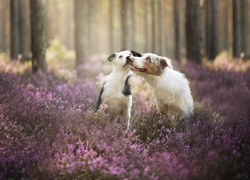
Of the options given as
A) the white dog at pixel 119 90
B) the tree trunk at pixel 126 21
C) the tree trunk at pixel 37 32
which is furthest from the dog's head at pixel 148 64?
the tree trunk at pixel 126 21

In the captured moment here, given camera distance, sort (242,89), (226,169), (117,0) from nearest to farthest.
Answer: (226,169)
(242,89)
(117,0)

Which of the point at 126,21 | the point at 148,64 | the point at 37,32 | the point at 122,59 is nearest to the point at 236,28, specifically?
the point at 126,21

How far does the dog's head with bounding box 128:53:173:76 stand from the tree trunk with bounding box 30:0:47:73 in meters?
5.40

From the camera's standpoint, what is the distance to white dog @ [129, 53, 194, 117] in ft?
22.9

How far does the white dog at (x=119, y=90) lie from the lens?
7.05 meters

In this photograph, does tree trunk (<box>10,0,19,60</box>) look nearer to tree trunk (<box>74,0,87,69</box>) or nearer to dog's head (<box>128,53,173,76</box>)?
tree trunk (<box>74,0,87,69</box>)

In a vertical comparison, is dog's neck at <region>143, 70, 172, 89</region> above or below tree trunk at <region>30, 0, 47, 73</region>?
below

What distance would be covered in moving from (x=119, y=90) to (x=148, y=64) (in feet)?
2.37

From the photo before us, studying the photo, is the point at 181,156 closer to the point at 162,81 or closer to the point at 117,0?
the point at 162,81

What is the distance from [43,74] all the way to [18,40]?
8.85m

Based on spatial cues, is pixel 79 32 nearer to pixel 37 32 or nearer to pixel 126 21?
pixel 126 21

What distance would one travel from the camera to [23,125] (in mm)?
5910

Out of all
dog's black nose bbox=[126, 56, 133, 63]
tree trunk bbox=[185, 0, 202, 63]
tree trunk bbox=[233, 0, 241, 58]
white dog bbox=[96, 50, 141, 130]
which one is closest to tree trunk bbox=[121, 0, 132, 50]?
tree trunk bbox=[185, 0, 202, 63]

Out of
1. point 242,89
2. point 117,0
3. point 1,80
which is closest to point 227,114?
point 242,89
